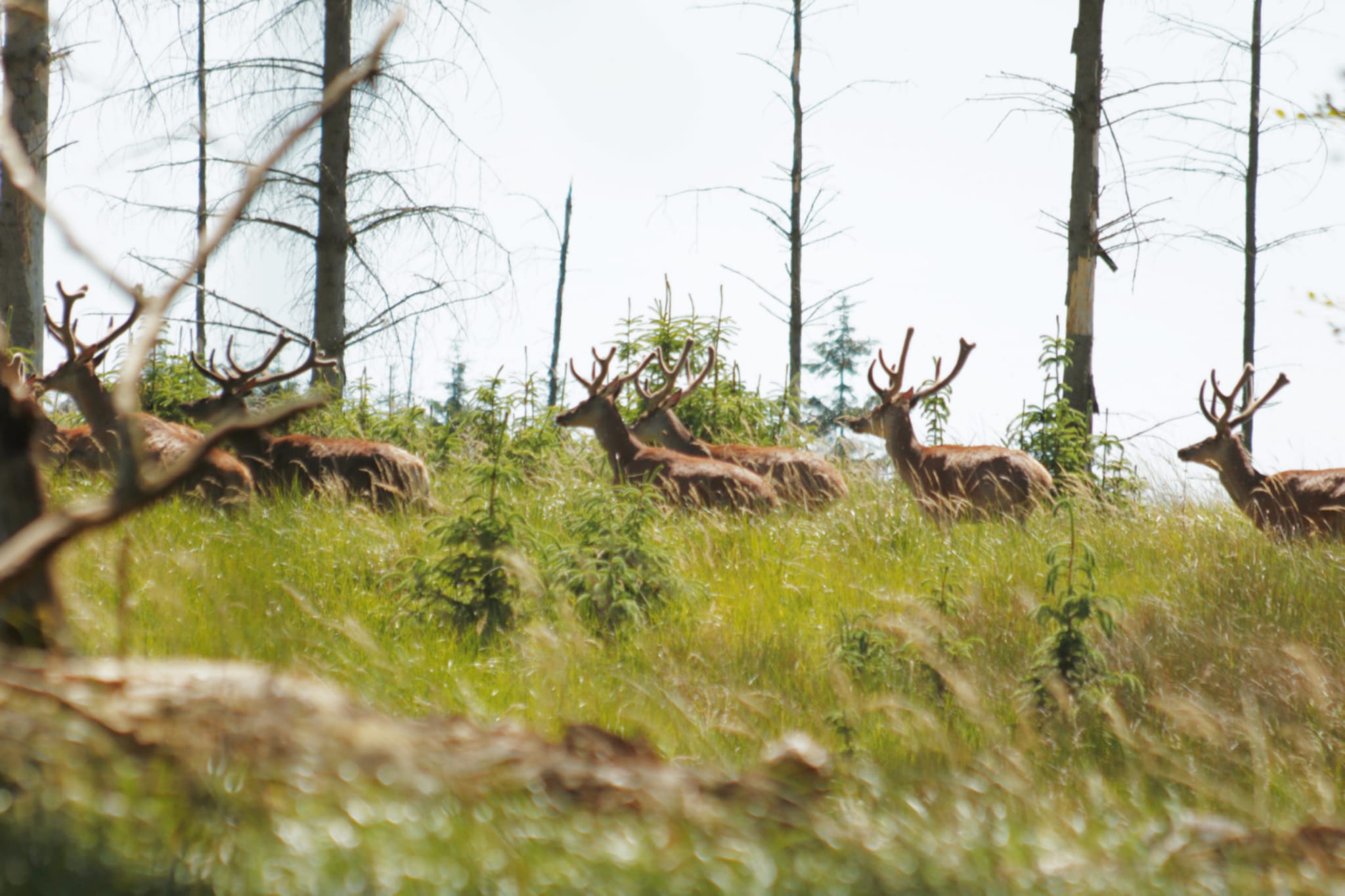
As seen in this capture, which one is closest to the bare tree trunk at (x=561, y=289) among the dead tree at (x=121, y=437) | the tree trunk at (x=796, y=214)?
the tree trunk at (x=796, y=214)

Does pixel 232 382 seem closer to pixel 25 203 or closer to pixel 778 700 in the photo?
pixel 25 203

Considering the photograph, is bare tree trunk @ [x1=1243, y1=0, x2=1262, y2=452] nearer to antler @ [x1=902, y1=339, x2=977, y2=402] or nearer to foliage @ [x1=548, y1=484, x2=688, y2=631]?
antler @ [x1=902, y1=339, x2=977, y2=402]

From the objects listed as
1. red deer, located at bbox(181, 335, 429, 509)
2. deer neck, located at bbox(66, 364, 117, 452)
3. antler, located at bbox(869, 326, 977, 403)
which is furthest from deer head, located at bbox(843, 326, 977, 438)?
deer neck, located at bbox(66, 364, 117, 452)

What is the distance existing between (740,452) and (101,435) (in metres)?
5.57

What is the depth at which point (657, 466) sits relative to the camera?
9578 millimetres

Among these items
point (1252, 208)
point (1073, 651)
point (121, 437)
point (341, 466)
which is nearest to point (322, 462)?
point (341, 466)

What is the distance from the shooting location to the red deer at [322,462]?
861 cm

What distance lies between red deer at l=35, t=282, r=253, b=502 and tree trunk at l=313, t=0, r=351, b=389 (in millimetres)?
2741

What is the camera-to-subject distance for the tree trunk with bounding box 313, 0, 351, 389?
11938 millimetres

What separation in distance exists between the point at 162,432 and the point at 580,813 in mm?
8100

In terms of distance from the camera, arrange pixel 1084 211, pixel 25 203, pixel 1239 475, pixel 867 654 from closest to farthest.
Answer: pixel 867 654
pixel 1239 475
pixel 25 203
pixel 1084 211

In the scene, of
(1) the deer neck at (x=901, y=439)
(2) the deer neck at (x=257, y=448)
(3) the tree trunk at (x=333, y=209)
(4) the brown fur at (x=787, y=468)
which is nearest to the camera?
(2) the deer neck at (x=257, y=448)

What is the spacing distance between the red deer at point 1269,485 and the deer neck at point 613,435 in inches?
194

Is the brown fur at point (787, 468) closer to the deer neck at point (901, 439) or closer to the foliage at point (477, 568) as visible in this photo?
the deer neck at point (901, 439)
